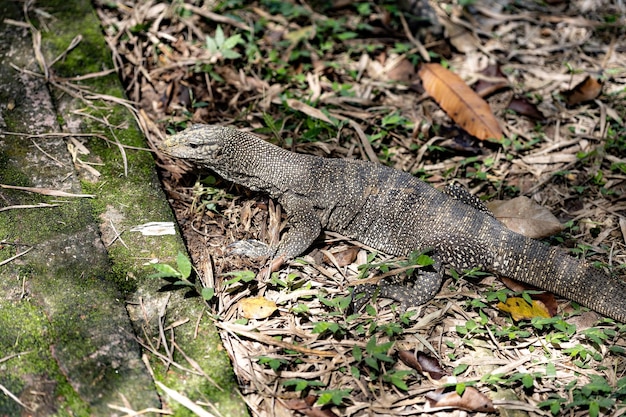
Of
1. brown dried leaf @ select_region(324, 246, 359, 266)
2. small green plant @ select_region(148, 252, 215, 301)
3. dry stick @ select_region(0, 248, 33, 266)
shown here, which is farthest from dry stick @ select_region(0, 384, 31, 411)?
brown dried leaf @ select_region(324, 246, 359, 266)

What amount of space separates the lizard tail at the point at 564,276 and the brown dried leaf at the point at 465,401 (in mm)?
1479

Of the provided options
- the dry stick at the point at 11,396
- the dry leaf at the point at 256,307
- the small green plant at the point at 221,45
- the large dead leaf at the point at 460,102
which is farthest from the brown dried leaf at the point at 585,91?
the dry stick at the point at 11,396

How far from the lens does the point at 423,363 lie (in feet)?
15.7

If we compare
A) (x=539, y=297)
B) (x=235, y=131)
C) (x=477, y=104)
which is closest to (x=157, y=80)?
(x=235, y=131)

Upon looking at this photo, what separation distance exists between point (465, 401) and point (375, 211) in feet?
6.96

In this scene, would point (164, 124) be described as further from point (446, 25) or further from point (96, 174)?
point (446, 25)

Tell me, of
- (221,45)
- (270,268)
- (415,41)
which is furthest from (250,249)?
(415,41)

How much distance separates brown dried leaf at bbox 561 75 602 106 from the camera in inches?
293

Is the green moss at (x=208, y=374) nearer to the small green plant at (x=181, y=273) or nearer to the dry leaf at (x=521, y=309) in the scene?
the small green plant at (x=181, y=273)

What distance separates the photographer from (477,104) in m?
7.19

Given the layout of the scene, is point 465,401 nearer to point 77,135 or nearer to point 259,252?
point 259,252

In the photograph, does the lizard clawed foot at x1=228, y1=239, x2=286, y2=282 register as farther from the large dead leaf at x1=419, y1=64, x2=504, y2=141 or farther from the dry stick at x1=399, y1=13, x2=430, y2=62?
the dry stick at x1=399, y1=13, x2=430, y2=62

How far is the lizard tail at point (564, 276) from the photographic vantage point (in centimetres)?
525

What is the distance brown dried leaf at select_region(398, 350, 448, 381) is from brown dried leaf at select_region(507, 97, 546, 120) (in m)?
3.84
